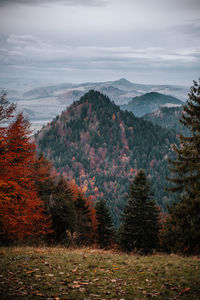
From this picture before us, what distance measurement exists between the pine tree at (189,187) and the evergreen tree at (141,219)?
30.9 ft

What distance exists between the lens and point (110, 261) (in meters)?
10.2

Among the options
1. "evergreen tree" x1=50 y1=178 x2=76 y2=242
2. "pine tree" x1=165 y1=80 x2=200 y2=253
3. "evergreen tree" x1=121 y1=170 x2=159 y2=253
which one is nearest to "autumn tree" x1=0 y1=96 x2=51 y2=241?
"evergreen tree" x1=50 y1=178 x2=76 y2=242

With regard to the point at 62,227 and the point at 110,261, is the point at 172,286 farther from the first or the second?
the point at 62,227

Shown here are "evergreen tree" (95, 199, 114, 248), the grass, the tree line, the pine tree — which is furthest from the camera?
"evergreen tree" (95, 199, 114, 248)

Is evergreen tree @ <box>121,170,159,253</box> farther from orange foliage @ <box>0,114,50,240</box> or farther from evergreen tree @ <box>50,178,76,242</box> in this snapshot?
orange foliage @ <box>0,114,50,240</box>

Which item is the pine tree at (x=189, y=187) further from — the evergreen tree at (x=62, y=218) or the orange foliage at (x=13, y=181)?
the evergreen tree at (x=62, y=218)

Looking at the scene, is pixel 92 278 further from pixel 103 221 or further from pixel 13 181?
pixel 103 221

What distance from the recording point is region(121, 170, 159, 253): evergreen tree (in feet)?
88.8

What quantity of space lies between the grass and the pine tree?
591 cm

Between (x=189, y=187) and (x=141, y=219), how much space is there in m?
11.4

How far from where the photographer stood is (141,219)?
27.2 meters

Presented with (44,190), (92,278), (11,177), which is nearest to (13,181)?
(11,177)

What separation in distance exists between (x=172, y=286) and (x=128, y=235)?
21371 mm

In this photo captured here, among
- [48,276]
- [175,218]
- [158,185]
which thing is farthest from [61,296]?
[158,185]
